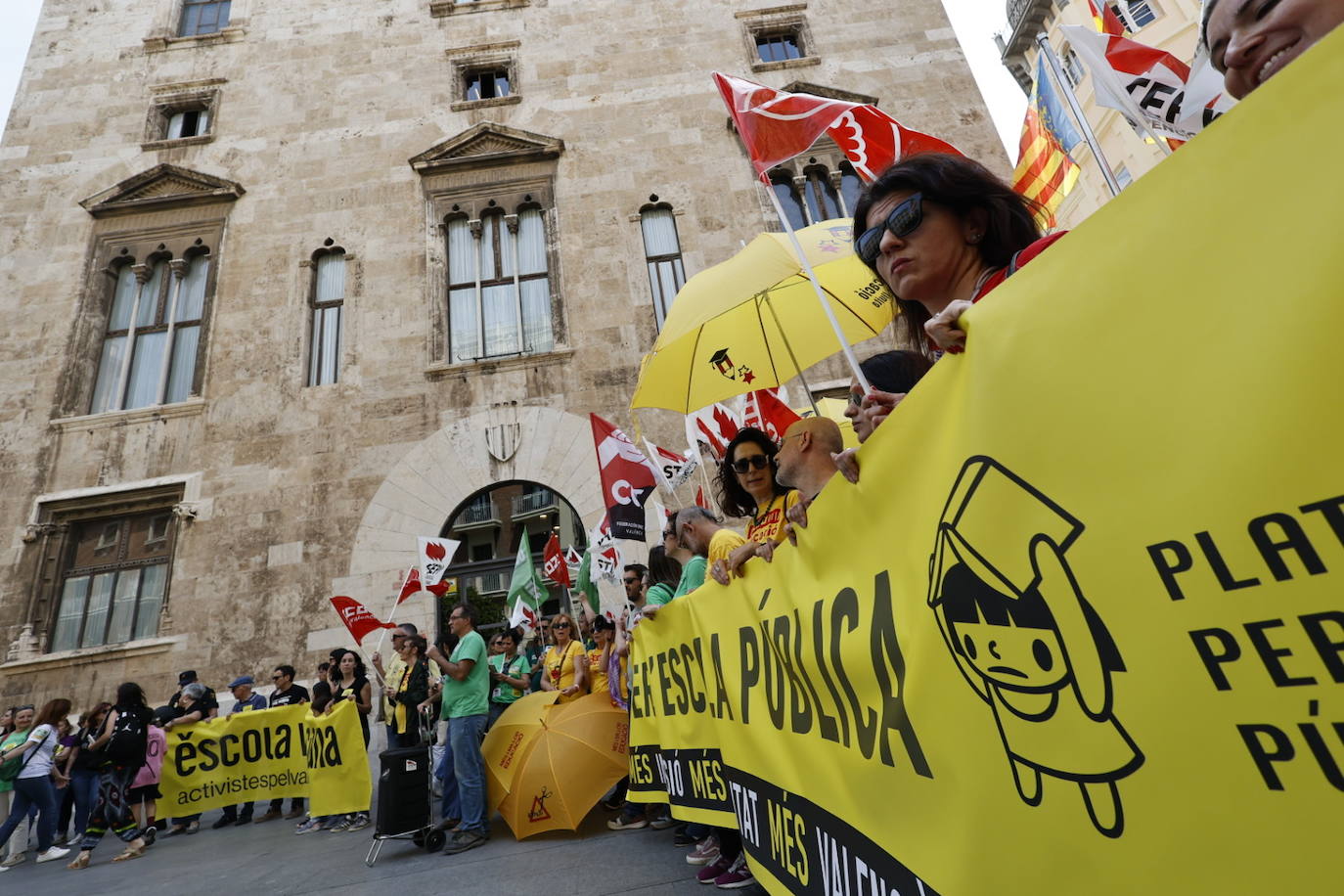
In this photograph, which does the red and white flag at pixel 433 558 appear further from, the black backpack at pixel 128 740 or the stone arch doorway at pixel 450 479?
the black backpack at pixel 128 740

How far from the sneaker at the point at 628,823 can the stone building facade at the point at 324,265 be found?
5326 mm

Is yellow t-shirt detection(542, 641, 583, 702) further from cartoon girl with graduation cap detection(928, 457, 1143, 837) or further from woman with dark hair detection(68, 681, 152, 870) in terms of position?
cartoon girl with graduation cap detection(928, 457, 1143, 837)

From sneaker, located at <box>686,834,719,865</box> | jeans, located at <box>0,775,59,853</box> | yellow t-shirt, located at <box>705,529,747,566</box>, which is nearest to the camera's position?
yellow t-shirt, located at <box>705,529,747,566</box>

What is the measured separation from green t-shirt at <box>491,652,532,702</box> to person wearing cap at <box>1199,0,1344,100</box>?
266 inches

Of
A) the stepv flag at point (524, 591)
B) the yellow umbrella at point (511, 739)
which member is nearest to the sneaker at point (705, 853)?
the yellow umbrella at point (511, 739)

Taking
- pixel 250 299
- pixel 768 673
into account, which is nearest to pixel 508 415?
pixel 250 299

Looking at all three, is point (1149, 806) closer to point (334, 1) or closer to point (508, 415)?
point (508, 415)

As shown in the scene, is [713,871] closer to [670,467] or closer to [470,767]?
[470,767]

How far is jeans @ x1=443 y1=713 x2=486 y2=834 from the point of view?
16.5ft

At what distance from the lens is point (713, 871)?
3.42 metres

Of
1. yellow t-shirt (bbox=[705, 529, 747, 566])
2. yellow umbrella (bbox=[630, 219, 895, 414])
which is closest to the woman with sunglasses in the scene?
yellow t-shirt (bbox=[705, 529, 747, 566])

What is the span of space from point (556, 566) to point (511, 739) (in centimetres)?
403

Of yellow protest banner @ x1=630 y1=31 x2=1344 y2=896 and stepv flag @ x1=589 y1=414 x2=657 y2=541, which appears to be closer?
yellow protest banner @ x1=630 y1=31 x2=1344 y2=896

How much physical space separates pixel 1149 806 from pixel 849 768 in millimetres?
946
